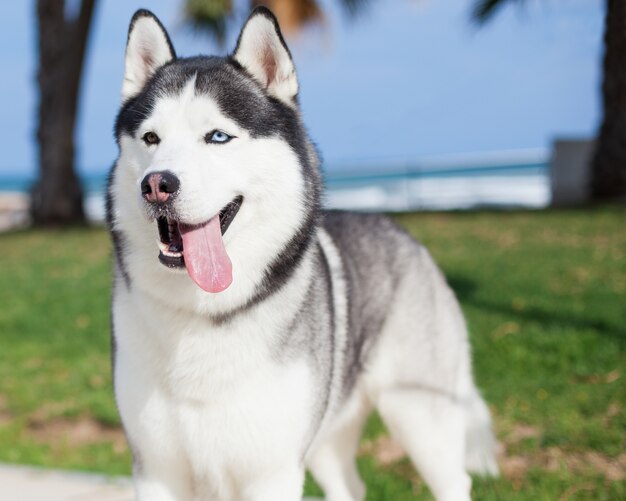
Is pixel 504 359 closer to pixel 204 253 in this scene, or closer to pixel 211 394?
pixel 211 394

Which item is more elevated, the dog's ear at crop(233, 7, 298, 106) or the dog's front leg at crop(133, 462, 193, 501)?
the dog's ear at crop(233, 7, 298, 106)

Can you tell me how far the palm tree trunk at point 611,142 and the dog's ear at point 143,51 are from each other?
327 inches

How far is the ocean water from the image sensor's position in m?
19.3

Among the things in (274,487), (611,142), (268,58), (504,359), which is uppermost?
(268,58)

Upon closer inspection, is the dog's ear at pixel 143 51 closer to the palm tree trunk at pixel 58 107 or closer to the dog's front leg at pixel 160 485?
the dog's front leg at pixel 160 485

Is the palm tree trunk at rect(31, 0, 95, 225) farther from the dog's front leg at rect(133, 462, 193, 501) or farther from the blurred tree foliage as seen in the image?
the dog's front leg at rect(133, 462, 193, 501)

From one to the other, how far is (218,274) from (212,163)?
357mm

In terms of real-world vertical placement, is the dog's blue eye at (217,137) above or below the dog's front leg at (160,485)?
above

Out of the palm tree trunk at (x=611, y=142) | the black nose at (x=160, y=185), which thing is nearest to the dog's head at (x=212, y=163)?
the black nose at (x=160, y=185)

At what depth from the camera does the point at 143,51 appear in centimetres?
319

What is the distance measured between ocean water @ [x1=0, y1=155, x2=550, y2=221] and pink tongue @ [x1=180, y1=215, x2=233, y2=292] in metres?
12.8

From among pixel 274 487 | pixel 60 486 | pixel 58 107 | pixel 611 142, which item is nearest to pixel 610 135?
pixel 611 142

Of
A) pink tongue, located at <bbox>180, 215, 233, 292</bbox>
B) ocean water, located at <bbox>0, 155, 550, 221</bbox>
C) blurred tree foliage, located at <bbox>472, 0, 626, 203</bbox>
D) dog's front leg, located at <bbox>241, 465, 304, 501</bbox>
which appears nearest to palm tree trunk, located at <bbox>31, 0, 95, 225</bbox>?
ocean water, located at <bbox>0, 155, 550, 221</bbox>

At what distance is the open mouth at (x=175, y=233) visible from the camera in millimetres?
2804
